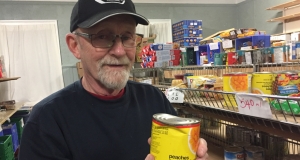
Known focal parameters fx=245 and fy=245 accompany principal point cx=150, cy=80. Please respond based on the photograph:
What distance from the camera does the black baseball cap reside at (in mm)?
915

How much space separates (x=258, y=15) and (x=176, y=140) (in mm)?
6578

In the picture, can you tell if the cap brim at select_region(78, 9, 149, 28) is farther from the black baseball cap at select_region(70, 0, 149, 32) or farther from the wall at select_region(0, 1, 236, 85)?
the wall at select_region(0, 1, 236, 85)

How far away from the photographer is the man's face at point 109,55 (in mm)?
946

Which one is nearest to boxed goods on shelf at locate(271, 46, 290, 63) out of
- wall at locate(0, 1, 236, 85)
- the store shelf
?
the store shelf

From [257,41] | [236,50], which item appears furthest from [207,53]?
[257,41]

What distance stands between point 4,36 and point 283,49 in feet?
18.9

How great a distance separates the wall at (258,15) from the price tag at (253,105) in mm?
5618

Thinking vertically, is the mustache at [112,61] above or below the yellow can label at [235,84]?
above

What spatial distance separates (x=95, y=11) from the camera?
3.10ft

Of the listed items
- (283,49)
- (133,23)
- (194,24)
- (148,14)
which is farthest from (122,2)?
(148,14)

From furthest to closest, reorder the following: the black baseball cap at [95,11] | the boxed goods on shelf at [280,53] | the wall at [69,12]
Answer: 1. the wall at [69,12]
2. the boxed goods on shelf at [280,53]
3. the black baseball cap at [95,11]

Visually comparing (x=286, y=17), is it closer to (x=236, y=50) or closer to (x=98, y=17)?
(x=236, y=50)

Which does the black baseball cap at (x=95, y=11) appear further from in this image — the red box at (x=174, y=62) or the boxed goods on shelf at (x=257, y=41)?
the boxed goods on shelf at (x=257, y=41)

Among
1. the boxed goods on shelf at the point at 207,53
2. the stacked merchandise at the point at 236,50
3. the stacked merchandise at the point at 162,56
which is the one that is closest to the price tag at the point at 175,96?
the stacked merchandise at the point at 236,50
